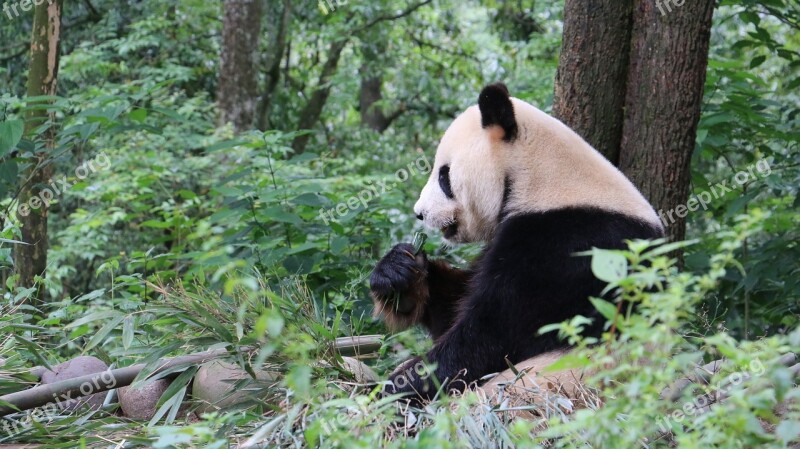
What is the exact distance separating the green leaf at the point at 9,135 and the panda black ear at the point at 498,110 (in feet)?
8.13

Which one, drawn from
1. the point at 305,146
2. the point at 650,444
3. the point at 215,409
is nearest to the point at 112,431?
the point at 215,409

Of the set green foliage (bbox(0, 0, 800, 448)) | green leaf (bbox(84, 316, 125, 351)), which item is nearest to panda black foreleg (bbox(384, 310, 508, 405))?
green foliage (bbox(0, 0, 800, 448))

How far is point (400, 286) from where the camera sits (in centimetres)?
377

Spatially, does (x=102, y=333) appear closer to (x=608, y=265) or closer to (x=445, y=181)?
(x=445, y=181)

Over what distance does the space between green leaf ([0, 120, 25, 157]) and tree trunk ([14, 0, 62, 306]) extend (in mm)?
785

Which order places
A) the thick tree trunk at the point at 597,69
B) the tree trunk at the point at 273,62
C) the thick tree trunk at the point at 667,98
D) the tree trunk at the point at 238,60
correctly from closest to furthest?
the thick tree trunk at the point at 667,98
the thick tree trunk at the point at 597,69
the tree trunk at the point at 238,60
the tree trunk at the point at 273,62

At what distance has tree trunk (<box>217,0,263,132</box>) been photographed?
29.6ft

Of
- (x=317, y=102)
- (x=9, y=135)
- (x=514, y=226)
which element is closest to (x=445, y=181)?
(x=514, y=226)

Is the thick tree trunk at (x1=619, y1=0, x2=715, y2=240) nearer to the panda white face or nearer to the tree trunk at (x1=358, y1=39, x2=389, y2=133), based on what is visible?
the panda white face

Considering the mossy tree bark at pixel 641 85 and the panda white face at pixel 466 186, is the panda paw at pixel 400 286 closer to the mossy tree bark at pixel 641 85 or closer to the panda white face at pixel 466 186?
the panda white face at pixel 466 186

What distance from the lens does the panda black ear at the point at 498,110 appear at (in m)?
3.40

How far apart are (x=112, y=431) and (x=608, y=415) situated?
87.5 inches

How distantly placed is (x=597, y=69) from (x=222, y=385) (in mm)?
2441

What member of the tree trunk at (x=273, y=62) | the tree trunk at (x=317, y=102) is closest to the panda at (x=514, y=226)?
the tree trunk at (x=273, y=62)
